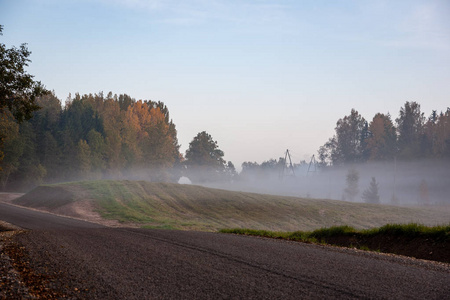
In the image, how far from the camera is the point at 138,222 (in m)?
29.8

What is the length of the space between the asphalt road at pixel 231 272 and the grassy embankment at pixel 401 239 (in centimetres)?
205

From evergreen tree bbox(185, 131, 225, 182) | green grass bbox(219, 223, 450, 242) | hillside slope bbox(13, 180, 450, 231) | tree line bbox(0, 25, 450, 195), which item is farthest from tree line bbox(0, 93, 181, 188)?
green grass bbox(219, 223, 450, 242)

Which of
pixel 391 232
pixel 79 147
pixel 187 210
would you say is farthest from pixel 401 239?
pixel 79 147

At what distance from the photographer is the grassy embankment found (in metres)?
11.9

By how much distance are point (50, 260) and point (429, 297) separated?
339 inches

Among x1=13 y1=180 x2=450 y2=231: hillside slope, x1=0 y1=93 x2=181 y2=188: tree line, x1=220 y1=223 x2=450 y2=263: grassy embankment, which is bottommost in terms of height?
x1=13 y1=180 x2=450 y2=231: hillside slope

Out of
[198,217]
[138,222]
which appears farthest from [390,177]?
[138,222]

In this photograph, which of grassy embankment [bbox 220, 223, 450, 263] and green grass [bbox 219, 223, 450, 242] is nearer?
grassy embankment [bbox 220, 223, 450, 263]

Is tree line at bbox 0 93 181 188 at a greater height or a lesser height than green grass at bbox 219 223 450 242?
greater

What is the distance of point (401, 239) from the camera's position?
1367cm

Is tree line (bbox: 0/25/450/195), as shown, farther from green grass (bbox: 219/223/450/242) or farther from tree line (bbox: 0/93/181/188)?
green grass (bbox: 219/223/450/242)

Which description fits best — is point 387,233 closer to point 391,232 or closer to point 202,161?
point 391,232

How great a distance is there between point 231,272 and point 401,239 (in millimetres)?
8007

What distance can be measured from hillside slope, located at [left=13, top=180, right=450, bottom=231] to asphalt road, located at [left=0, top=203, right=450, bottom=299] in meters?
18.6
